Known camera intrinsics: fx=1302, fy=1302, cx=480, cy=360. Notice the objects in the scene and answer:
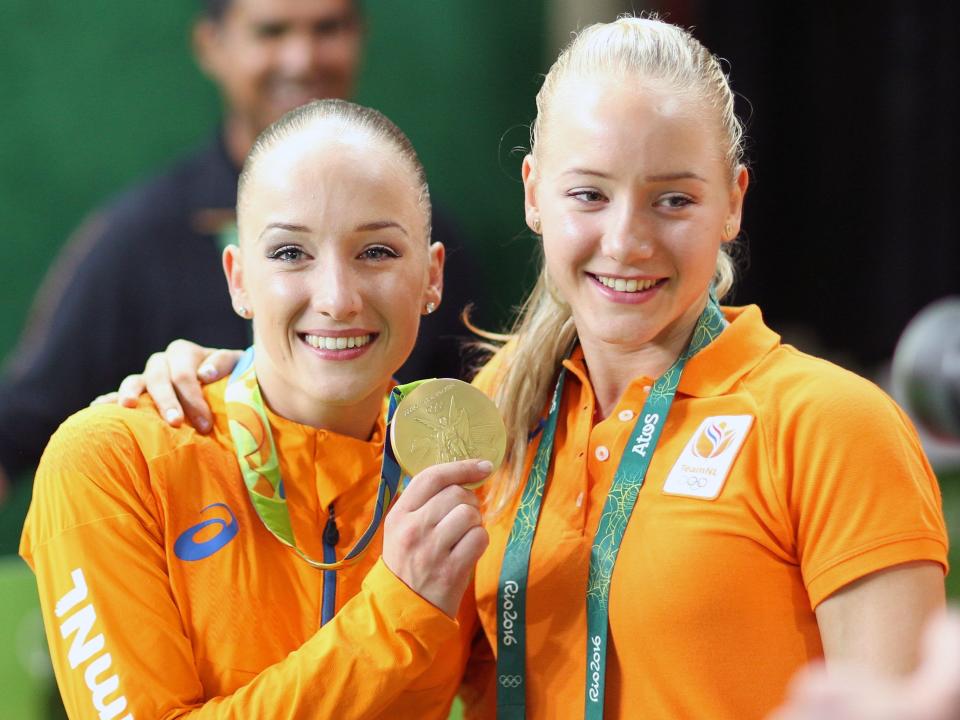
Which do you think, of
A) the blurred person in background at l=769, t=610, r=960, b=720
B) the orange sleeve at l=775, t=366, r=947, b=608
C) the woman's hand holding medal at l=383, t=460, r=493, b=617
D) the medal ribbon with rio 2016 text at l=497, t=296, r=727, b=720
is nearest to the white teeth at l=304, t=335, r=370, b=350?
the woman's hand holding medal at l=383, t=460, r=493, b=617

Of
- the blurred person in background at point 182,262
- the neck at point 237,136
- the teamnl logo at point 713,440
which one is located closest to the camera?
the teamnl logo at point 713,440

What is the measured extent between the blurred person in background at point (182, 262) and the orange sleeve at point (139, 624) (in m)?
2.50

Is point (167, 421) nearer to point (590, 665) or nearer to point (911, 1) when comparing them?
point (590, 665)

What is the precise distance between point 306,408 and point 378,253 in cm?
28

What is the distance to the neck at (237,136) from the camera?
470 centimetres

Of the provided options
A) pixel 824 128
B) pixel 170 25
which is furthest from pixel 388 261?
pixel 824 128

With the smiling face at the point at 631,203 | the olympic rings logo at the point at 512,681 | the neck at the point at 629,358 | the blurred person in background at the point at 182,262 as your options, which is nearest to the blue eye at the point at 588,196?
the smiling face at the point at 631,203

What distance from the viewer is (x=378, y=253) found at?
78.5 inches

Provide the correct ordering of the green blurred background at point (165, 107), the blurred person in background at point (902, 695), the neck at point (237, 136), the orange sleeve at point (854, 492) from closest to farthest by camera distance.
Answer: the blurred person in background at point (902, 695) → the orange sleeve at point (854, 492) → the green blurred background at point (165, 107) → the neck at point (237, 136)

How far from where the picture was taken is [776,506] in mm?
1831

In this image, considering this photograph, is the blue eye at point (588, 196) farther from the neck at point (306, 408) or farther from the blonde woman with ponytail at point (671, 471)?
the neck at point (306, 408)

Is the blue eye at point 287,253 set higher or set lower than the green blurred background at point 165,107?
higher

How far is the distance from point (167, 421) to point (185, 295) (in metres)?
2.55

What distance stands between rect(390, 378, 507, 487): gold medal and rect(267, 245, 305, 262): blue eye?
27cm
